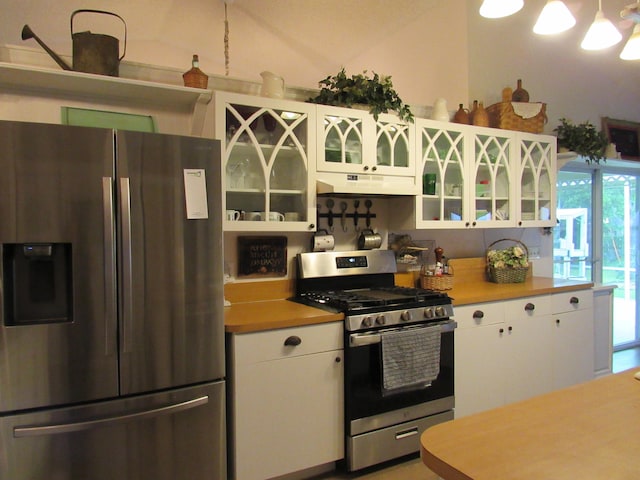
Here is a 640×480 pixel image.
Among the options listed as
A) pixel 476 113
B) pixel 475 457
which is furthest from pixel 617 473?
pixel 476 113

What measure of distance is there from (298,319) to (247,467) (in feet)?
2.35

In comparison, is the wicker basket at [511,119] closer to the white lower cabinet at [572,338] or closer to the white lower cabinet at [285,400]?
the white lower cabinet at [572,338]

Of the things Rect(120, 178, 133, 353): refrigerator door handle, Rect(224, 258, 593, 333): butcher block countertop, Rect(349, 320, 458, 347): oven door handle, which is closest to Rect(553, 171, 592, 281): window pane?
Rect(224, 258, 593, 333): butcher block countertop

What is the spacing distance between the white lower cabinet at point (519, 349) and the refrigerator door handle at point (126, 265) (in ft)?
6.01

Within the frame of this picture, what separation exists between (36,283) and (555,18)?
2252 millimetres

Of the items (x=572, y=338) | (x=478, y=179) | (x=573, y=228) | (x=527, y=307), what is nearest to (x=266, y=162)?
(x=478, y=179)

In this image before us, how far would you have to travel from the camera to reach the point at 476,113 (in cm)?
323

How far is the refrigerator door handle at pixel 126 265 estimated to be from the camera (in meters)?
1.68

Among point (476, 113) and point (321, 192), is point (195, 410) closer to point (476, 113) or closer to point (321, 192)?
point (321, 192)

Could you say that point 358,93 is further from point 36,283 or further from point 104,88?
point 36,283

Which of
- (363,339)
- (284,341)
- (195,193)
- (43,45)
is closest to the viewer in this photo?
(195,193)

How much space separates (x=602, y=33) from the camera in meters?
1.79

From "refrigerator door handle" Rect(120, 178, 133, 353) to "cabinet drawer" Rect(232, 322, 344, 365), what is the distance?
47 centimetres

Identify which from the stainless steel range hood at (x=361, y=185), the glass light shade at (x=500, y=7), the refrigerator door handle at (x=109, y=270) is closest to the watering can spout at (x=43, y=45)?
the refrigerator door handle at (x=109, y=270)
